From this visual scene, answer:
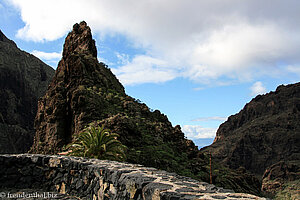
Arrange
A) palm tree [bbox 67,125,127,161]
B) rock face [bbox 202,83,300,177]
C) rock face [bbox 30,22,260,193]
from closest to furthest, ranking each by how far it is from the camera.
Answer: palm tree [bbox 67,125,127,161] < rock face [bbox 30,22,260,193] < rock face [bbox 202,83,300,177]

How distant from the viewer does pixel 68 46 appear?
148ft

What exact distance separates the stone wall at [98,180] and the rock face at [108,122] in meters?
10.2

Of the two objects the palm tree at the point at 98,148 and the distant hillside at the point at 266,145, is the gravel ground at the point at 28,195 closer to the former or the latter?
the palm tree at the point at 98,148

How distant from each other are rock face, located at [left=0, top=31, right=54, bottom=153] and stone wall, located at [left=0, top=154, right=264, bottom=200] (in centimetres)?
7254

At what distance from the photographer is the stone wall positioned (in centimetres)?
385

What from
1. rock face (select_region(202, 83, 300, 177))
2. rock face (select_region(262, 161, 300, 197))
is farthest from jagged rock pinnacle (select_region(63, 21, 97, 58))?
rock face (select_region(202, 83, 300, 177))

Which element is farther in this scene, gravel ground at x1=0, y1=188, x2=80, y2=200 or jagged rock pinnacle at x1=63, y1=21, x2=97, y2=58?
jagged rock pinnacle at x1=63, y1=21, x2=97, y2=58

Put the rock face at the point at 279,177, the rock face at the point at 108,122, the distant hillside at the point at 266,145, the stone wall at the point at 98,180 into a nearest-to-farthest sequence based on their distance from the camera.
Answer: the stone wall at the point at 98,180, the rock face at the point at 108,122, the rock face at the point at 279,177, the distant hillside at the point at 266,145

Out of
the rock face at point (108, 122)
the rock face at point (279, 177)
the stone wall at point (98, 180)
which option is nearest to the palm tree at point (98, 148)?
the stone wall at point (98, 180)

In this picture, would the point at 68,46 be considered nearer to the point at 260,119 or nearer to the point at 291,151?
the point at 291,151

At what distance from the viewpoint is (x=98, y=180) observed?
5.93 m

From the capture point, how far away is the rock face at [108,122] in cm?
2125

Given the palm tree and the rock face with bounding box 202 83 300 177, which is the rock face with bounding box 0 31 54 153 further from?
the palm tree

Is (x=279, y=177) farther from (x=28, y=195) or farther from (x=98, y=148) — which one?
(x=28, y=195)
